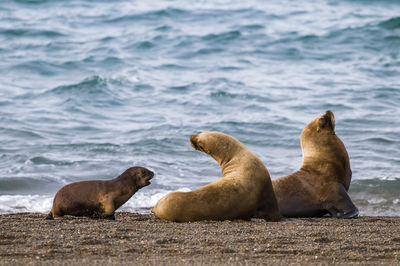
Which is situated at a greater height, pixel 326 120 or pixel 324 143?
pixel 326 120

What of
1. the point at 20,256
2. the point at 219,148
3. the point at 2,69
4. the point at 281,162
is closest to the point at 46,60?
the point at 2,69

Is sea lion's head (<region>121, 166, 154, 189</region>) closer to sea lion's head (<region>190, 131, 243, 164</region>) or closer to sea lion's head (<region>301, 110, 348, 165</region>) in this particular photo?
sea lion's head (<region>190, 131, 243, 164</region>)

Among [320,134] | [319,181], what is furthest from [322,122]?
Answer: [319,181]

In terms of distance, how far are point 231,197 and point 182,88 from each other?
35.4 feet

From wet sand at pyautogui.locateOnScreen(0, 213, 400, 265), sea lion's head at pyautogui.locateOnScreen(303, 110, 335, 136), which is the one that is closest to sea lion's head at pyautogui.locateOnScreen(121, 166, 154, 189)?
wet sand at pyautogui.locateOnScreen(0, 213, 400, 265)

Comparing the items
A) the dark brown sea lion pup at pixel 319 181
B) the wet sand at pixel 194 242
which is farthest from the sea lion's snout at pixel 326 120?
the wet sand at pixel 194 242

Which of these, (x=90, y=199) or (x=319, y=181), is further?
(x=319, y=181)

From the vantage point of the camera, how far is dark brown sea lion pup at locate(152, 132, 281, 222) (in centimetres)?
640

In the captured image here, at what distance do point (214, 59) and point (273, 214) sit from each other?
47.1ft

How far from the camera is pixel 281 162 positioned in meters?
10.9

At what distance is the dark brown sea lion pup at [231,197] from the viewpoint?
21.0ft

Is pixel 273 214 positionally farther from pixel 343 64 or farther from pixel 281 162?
pixel 343 64

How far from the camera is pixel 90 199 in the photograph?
21.8 ft

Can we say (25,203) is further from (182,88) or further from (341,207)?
(182,88)
